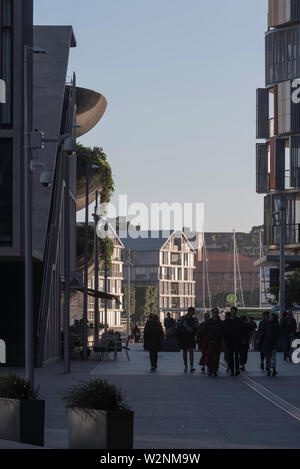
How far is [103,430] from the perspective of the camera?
11227mm

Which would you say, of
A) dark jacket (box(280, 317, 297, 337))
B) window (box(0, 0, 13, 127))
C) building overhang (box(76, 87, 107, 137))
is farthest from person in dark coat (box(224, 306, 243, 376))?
building overhang (box(76, 87, 107, 137))

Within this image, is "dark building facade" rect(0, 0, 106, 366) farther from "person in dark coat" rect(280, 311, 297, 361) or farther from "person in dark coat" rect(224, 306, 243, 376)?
"person in dark coat" rect(280, 311, 297, 361)

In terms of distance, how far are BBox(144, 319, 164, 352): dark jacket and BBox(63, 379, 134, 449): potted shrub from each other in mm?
21286

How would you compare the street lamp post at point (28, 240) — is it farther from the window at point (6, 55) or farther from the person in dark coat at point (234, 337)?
the window at point (6, 55)

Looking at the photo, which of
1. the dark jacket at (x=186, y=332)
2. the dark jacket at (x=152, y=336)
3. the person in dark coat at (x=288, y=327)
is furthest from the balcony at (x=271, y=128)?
the dark jacket at (x=186, y=332)

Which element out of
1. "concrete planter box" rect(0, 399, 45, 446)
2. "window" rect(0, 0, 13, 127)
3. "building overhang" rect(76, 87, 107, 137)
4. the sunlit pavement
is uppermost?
"building overhang" rect(76, 87, 107, 137)

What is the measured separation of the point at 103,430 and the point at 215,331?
1937cm

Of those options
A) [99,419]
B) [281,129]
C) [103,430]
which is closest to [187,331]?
[99,419]

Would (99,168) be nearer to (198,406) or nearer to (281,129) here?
(281,129)

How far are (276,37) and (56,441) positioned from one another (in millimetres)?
73296

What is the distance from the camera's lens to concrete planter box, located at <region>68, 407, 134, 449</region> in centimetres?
1118

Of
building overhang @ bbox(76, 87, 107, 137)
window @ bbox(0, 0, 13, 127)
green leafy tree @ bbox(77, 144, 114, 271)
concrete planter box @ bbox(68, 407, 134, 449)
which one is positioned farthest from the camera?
green leafy tree @ bbox(77, 144, 114, 271)
